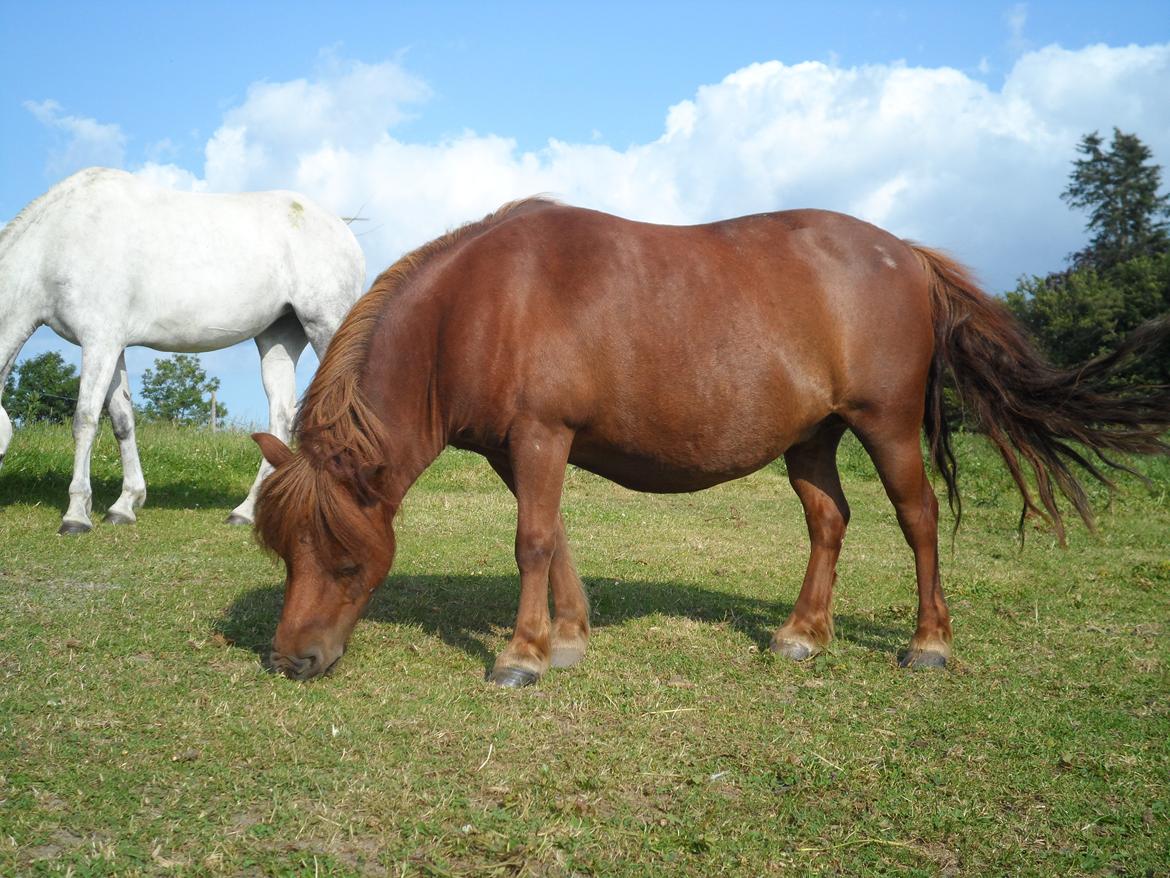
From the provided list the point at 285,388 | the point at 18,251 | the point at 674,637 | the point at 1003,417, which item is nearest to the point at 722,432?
the point at 674,637

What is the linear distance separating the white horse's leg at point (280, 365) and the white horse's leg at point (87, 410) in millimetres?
1508

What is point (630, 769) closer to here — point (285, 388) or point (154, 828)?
point (154, 828)

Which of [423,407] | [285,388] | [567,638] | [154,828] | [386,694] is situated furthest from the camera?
[285,388]

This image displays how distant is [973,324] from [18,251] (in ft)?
26.0

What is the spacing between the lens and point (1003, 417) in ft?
18.0

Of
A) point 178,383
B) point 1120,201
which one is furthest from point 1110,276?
point 178,383

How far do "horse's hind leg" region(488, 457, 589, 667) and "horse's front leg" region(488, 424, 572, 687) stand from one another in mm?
377

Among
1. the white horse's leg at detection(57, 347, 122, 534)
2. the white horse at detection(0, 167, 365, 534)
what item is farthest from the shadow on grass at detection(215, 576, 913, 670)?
the white horse's leg at detection(57, 347, 122, 534)

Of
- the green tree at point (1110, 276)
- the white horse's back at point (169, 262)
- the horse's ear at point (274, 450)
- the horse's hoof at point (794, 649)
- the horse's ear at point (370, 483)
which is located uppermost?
the green tree at point (1110, 276)

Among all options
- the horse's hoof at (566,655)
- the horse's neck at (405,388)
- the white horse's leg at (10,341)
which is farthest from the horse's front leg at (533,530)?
the white horse's leg at (10,341)

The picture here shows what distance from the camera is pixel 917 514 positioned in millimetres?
5332

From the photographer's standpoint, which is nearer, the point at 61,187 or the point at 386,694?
the point at 386,694

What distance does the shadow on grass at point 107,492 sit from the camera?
32.3 ft

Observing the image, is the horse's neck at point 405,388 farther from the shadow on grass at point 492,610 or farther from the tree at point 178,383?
the tree at point 178,383
